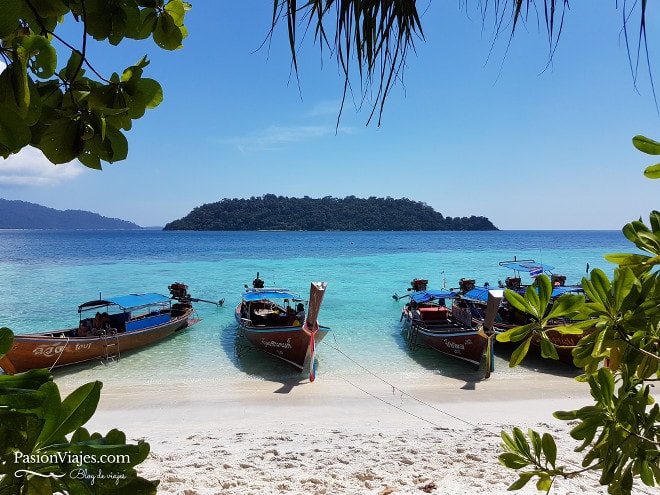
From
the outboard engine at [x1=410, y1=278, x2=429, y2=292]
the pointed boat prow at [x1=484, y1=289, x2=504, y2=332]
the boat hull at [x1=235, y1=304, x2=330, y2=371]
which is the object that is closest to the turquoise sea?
the boat hull at [x1=235, y1=304, x2=330, y2=371]

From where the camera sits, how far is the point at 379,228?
143 metres

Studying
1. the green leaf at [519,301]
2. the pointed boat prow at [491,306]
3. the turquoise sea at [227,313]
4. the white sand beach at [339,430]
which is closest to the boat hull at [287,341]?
the turquoise sea at [227,313]

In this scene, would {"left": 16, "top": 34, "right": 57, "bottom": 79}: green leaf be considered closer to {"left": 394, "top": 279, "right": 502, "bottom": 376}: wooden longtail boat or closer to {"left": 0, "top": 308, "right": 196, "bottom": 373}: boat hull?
{"left": 394, "top": 279, "right": 502, "bottom": 376}: wooden longtail boat

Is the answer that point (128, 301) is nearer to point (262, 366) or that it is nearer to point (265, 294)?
point (265, 294)

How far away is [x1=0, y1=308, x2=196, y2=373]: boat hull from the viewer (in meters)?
9.18

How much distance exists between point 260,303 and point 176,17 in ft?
44.9

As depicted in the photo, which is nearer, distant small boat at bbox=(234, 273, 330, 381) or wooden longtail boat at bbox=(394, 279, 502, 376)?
distant small boat at bbox=(234, 273, 330, 381)

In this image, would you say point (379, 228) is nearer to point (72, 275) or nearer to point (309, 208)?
point (309, 208)

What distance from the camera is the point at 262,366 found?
10.6m

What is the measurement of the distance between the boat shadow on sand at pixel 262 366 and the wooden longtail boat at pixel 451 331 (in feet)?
13.0

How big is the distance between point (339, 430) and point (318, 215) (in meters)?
130

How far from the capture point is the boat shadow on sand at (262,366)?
949cm

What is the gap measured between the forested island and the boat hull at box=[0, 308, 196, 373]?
4915 inches

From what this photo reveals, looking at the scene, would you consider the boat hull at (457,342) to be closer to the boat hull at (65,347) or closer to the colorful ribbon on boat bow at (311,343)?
the colorful ribbon on boat bow at (311,343)
